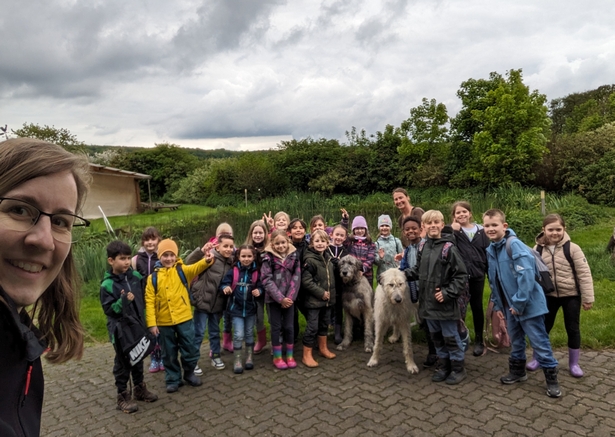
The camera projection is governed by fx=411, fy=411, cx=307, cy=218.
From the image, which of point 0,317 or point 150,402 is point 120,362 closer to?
point 150,402

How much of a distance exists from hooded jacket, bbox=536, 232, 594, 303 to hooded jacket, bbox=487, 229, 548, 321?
366 millimetres

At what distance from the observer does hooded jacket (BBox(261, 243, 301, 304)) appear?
18.8 ft

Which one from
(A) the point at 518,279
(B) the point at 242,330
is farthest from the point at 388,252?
(B) the point at 242,330

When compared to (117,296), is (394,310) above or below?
below

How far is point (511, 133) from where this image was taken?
63.5 feet

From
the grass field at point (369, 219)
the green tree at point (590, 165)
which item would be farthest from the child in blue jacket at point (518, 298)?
the green tree at point (590, 165)

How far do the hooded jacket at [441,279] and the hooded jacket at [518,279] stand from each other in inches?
18.2

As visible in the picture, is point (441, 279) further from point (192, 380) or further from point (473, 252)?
point (192, 380)

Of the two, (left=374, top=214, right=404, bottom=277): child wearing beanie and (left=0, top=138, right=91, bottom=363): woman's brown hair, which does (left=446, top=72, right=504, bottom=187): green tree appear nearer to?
(left=374, top=214, right=404, bottom=277): child wearing beanie

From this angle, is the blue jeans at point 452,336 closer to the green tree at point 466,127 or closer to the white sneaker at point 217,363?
the white sneaker at point 217,363

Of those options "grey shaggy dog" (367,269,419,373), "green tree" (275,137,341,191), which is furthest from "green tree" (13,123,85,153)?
"grey shaggy dog" (367,269,419,373)

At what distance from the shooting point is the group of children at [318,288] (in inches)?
186

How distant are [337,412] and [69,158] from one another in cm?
407

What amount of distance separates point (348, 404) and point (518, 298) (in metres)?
2.25
